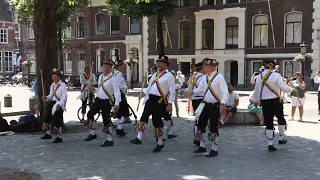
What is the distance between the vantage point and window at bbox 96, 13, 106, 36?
4347 cm

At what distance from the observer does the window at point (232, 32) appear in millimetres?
36016

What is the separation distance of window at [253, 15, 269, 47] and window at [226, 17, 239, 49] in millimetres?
1647

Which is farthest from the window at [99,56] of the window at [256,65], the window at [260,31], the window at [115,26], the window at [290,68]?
the window at [290,68]

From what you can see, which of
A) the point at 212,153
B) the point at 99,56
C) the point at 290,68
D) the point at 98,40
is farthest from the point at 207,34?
the point at 212,153

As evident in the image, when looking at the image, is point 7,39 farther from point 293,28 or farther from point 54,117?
point 54,117

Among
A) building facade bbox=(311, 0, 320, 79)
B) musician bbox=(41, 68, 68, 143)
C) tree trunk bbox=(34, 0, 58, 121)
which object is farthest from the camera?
building facade bbox=(311, 0, 320, 79)

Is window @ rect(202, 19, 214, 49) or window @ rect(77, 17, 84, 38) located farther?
window @ rect(77, 17, 84, 38)

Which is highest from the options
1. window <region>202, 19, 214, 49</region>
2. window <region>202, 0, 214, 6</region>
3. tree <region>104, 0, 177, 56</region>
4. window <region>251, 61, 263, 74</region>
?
window <region>202, 0, 214, 6</region>

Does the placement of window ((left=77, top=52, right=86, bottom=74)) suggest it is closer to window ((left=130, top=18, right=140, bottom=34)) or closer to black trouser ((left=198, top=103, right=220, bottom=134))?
window ((left=130, top=18, right=140, bottom=34))

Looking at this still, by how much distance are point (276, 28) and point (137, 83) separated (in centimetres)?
1463

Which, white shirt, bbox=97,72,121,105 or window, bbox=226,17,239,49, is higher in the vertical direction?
window, bbox=226,17,239,49

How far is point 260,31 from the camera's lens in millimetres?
34875

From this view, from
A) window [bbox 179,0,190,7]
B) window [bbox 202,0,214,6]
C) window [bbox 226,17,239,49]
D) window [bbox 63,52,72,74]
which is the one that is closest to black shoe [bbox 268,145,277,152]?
window [bbox 226,17,239,49]

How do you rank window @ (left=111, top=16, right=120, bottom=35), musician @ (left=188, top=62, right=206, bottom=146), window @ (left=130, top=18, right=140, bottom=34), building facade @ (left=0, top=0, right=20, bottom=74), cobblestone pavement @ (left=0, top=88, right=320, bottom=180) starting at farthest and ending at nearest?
building facade @ (left=0, top=0, right=20, bottom=74) → window @ (left=111, top=16, right=120, bottom=35) → window @ (left=130, top=18, right=140, bottom=34) → musician @ (left=188, top=62, right=206, bottom=146) → cobblestone pavement @ (left=0, top=88, right=320, bottom=180)
